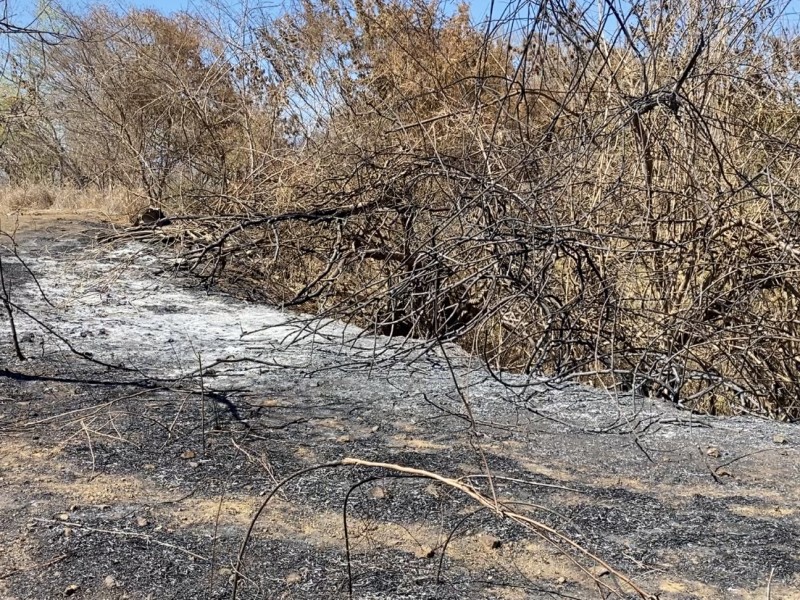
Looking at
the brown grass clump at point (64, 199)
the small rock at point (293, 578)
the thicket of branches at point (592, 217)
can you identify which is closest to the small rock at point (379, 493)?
the small rock at point (293, 578)

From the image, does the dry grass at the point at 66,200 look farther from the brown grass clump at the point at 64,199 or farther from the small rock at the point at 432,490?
the small rock at the point at 432,490

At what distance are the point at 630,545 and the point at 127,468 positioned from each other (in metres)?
1.82

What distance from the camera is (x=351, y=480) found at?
285 cm

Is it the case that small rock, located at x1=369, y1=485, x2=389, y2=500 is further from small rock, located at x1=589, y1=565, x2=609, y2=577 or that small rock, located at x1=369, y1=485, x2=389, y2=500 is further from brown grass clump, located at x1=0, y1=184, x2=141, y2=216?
brown grass clump, located at x1=0, y1=184, x2=141, y2=216

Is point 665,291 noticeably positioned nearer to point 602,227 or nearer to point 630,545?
point 602,227

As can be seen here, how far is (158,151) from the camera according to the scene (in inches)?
400

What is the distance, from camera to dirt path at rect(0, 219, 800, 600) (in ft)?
7.36

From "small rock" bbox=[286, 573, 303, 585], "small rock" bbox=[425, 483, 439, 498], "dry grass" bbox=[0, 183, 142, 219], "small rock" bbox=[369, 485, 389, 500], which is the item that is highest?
"dry grass" bbox=[0, 183, 142, 219]

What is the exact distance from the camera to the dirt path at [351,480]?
2242 millimetres

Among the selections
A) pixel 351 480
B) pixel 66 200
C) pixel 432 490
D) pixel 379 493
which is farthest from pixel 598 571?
pixel 66 200

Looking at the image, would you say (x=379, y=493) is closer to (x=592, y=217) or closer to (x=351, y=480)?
(x=351, y=480)

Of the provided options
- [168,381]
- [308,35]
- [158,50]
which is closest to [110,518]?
[168,381]

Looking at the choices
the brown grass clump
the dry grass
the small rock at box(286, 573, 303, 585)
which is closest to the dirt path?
the small rock at box(286, 573, 303, 585)

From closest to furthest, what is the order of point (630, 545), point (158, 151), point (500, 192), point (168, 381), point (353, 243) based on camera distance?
1. point (630, 545)
2. point (168, 381)
3. point (500, 192)
4. point (353, 243)
5. point (158, 151)
